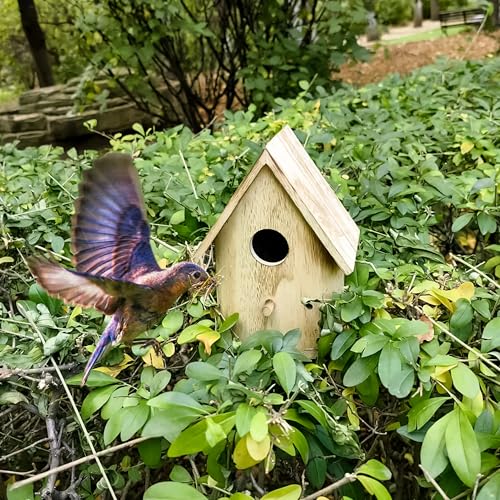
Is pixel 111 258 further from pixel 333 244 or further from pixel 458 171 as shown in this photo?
pixel 458 171

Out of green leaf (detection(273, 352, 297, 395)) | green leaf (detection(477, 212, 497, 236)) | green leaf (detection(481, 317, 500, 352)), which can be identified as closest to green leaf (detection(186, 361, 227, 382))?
green leaf (detection(273, 352, 297, 395))

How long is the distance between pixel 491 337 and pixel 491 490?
325 mm

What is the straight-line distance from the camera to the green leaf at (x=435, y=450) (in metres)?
1.13

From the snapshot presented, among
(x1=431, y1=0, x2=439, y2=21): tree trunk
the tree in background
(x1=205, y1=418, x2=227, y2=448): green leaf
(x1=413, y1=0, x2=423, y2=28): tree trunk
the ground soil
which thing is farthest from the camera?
(x1=431, y1=0, x2=439, y2=21): tree trunk

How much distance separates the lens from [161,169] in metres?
2.23

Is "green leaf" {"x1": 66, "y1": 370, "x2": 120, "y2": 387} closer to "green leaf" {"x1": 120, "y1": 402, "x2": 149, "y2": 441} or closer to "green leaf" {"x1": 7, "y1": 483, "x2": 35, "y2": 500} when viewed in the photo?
"green leaf" {"x1": 120, "y1": 402, "x2": 149, "y2": 441}

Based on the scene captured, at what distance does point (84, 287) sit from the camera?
1175 millimetres

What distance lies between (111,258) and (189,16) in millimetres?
4213

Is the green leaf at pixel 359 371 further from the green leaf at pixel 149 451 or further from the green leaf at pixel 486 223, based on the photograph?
the green leaf at pixel 486 223

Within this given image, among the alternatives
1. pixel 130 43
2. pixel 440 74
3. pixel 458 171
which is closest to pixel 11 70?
pixel 130 43

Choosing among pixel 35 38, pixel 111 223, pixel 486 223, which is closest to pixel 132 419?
pixel 111 223

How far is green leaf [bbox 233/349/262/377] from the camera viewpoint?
1.25 m

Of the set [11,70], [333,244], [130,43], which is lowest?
[11,70]

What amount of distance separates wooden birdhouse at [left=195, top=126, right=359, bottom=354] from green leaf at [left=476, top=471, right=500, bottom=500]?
0.50 metres
